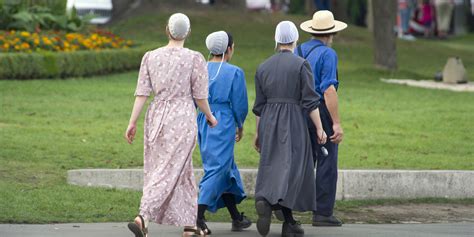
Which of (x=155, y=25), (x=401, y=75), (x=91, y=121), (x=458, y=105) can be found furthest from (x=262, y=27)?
(x=91, y=121)

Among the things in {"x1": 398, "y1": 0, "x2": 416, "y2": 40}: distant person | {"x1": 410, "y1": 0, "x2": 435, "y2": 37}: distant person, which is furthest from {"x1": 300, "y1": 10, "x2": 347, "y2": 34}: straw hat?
{"x1": 410, "y1": 0, "x2": 435, "y2": 37}: distant person

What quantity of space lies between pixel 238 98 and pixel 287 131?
0.53 m

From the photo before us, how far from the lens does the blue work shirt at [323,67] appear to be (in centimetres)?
1111

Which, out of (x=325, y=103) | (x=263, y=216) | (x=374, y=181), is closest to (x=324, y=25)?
(x=325, y=103)

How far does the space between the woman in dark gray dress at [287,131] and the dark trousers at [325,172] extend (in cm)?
63

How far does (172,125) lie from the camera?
9.94 metres

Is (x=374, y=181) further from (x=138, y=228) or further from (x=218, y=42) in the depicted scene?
(x=138, y=228)

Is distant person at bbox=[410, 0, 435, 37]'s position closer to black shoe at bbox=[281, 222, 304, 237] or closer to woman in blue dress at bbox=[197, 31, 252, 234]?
woman in blue dress at bbox=[197, 31, 252, 234]

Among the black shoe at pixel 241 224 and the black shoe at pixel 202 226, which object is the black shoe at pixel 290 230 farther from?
the black shoe at pixel 202 226

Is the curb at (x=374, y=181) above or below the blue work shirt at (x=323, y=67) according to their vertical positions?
below

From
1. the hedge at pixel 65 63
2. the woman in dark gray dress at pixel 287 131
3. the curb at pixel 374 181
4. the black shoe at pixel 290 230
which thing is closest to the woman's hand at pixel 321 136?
the woman in dark gray dress at pixel 287 131

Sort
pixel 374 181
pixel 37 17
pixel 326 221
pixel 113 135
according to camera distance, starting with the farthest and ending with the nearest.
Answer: pixel 37 17
pixel 113 135
pixel 374 181
pixel 326 221

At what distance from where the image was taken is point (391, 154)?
1587cm

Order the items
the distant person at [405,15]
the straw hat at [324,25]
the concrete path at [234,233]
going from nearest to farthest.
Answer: the concrete path at [234,233]
the straw hat at [324,25]
the distant person at [405,15]
